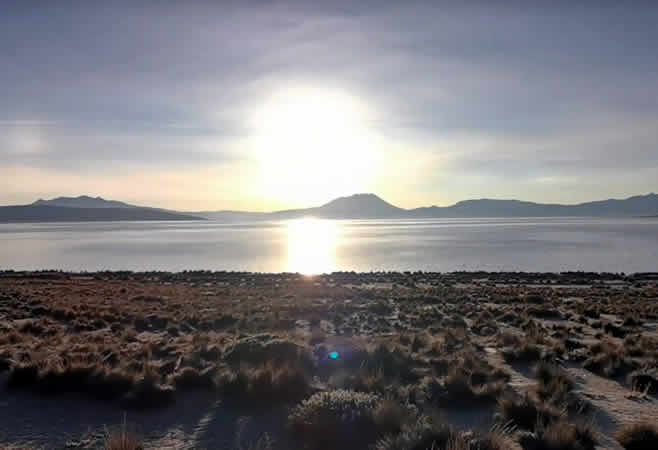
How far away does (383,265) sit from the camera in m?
58.0

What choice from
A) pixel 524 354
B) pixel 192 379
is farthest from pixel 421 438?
pixel 524 354

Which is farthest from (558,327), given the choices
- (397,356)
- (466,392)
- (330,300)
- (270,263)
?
(270,263)

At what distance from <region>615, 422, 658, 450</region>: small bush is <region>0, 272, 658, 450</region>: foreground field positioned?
0.03 meters

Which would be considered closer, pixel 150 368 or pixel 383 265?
pixel 150 368

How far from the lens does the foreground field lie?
6.12 metres

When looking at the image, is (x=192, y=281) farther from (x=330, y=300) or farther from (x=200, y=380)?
(x=200, y=380)

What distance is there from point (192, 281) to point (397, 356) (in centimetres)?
3270

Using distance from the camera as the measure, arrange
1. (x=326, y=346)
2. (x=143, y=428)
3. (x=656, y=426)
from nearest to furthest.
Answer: (x=656, y=426), (x=143, y=428), (x=326, y=346)

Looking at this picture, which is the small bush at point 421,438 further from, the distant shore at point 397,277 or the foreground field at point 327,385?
the distant shore at point 397,277

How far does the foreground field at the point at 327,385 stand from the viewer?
612 cm

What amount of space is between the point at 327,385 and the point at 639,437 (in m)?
5.06

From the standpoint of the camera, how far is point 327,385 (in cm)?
855

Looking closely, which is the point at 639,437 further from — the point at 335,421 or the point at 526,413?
the point at 335,421

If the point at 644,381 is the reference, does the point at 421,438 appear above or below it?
above
